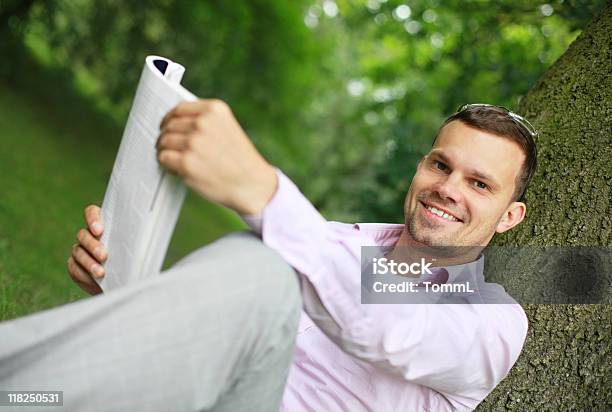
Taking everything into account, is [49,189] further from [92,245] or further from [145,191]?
[145,191]

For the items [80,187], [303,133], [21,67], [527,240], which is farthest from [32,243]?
[303,133]

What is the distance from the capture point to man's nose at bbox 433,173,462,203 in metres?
2.05

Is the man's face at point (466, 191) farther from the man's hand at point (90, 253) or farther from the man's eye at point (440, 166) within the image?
the man's hand at point (90, 253)

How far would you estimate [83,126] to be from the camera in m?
10.4

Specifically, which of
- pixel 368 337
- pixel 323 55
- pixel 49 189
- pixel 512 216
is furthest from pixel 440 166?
pixel 323 55

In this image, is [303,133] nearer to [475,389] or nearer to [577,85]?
[577,85]

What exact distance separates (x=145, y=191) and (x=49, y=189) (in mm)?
6070

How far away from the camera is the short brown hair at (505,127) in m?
2.09

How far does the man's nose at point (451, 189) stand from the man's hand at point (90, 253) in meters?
0.99

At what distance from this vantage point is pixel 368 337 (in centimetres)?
145

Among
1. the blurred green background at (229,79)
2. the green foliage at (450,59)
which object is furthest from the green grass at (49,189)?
the green foliage at (450,59)

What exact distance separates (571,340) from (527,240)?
365 mm

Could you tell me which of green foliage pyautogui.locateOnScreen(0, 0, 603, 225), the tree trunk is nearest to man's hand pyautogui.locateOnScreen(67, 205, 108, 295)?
the tree trunk

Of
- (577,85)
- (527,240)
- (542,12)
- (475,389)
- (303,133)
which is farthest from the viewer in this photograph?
(303,133)
